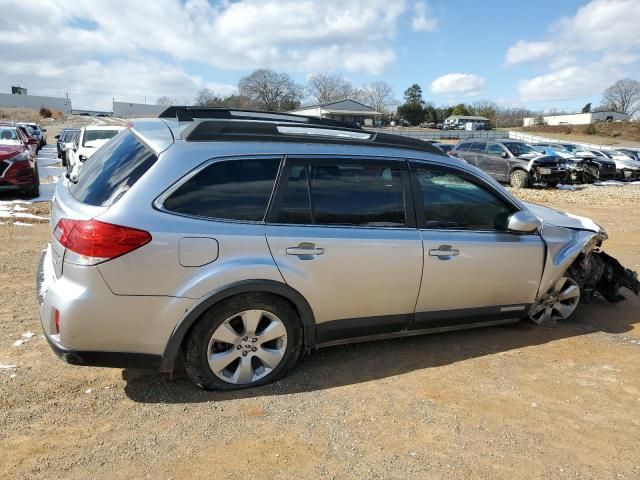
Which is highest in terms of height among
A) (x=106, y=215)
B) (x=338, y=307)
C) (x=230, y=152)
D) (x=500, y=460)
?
(x=230, y=152)

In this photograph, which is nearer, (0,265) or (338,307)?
(338,307)

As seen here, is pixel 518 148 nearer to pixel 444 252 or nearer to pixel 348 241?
pixel 444 252

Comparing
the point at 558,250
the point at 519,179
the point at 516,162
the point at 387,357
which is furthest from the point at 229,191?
the point at 516,162

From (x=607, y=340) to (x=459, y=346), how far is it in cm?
141

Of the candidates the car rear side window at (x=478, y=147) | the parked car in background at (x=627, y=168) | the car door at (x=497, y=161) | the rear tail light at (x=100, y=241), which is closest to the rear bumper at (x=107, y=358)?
the rear tail light at (x=100, y=241)

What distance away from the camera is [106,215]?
2887mm

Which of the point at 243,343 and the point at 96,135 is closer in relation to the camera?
the point at 243,343

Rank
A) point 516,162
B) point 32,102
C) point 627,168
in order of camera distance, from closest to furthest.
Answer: point 516,162 → point 627,168 → point 32,102

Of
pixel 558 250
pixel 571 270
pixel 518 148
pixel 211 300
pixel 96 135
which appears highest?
pixel 518 148

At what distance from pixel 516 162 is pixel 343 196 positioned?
1724 cm

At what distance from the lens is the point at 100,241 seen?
2842 mm

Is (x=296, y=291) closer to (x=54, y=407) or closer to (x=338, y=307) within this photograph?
(x=338, y=307)

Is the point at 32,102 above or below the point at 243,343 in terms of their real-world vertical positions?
above

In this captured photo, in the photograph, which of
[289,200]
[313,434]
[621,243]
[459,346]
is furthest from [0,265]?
[621,243]
